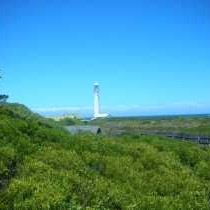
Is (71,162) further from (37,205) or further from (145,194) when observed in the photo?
(37,205)

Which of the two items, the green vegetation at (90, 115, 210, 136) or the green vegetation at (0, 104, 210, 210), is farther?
the green vegetation at (90, 115, 210, 136)

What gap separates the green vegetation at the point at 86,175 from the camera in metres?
19.0

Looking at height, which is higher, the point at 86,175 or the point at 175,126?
the point at 175,126

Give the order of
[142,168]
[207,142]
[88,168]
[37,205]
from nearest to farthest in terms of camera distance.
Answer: [37,205]
[88,168]
[142,168]
[207,142]

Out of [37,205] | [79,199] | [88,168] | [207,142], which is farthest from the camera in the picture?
[207,142]

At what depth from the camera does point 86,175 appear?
22.9m

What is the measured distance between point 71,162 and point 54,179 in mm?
3846

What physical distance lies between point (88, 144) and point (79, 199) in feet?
32.2

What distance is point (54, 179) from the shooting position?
2053cm

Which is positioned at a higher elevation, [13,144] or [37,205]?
[13,144]

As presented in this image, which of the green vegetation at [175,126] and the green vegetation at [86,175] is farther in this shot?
the green vegetation at [175,126]

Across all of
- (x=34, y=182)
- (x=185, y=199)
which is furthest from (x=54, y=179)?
(x=185, y=199)

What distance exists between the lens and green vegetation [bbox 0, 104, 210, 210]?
19.0m

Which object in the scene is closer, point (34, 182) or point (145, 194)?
point (34, 182)
